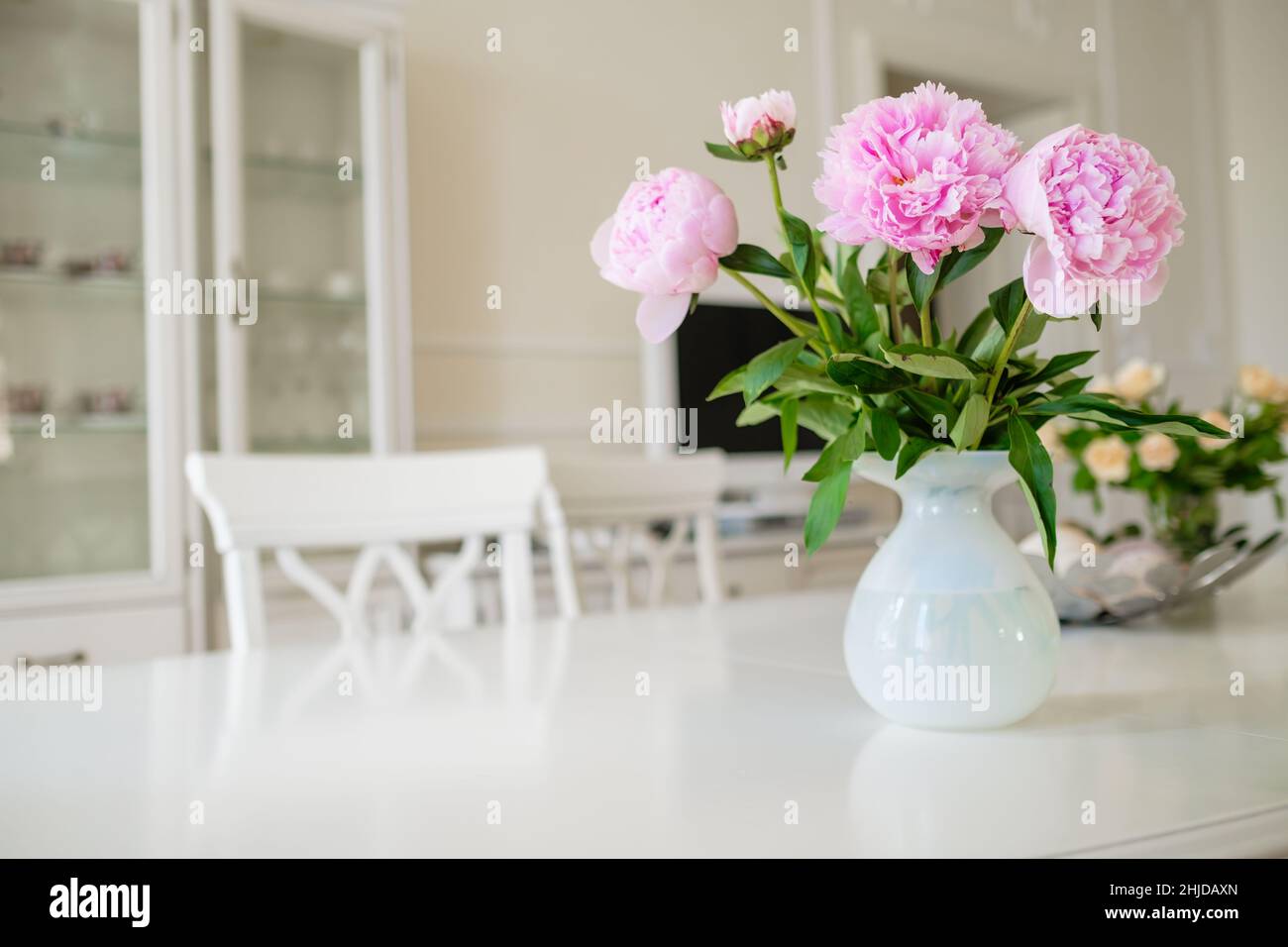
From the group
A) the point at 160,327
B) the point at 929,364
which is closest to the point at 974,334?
the point at 929,364

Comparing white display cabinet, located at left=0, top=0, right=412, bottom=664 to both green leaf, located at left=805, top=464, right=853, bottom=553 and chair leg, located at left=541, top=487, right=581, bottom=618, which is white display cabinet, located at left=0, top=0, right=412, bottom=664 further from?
green leaf, located at left=805, top=464, right=853, bottom=553

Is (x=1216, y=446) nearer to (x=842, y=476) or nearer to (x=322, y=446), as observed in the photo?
(x=842, y=476)

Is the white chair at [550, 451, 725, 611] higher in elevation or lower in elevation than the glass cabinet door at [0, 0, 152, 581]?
lower

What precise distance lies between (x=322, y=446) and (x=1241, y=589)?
2.01m

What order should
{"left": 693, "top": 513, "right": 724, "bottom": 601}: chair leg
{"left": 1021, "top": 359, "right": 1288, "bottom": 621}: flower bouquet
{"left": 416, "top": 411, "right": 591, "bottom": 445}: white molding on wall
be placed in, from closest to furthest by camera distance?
1. {"left": 1021, "top": 359, "right": 1288, "bottom": 621}: flower bouquet
2. {"left": 693, "top": 513, "right": 724, "bottom": 601}: chair leg
3. {"left": 416, "top": 411, "right": 591, "bottom": 445}: white molding on wall

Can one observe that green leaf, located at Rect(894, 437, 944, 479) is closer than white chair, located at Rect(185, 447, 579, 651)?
Yes

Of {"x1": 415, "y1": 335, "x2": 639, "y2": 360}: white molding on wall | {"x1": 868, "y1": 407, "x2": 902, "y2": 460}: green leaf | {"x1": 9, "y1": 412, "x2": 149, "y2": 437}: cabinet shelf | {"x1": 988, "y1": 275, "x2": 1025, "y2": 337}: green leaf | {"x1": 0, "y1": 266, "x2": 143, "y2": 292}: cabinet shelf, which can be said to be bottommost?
{"x1": 868, "y1": 407, "x2": 902, "y2": 460}: green leaf

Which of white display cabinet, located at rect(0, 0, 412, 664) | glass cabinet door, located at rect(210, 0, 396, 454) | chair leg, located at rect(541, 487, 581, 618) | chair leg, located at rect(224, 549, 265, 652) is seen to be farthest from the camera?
glass cabinet door, located at rect(210, 0, 396, 454)

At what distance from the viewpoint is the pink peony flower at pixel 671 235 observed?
2.04 feet

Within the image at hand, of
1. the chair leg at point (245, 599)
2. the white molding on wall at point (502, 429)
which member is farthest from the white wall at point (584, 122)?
the chair leg at point (245, 599)

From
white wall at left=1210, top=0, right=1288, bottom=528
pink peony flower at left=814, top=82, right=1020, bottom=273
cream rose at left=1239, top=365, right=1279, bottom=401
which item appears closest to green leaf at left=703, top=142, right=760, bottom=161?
pink peony flower at left=814, top=82, right=1020, bottom=273

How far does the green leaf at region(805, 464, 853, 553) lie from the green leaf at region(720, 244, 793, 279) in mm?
129

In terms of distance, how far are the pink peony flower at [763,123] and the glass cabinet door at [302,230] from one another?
6.59ft

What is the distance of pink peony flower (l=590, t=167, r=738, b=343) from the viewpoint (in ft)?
2.04
